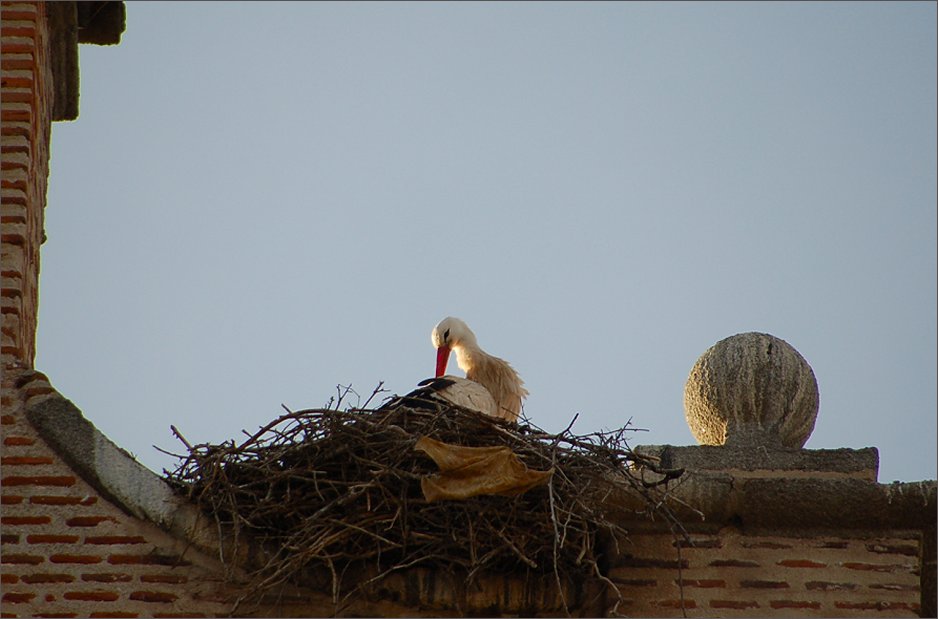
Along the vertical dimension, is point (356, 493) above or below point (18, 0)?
below

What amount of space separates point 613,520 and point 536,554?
17.4 inches

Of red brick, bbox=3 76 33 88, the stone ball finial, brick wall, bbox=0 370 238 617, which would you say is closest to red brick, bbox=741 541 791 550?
the stone ball finial

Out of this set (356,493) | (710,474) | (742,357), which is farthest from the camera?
(742,357)

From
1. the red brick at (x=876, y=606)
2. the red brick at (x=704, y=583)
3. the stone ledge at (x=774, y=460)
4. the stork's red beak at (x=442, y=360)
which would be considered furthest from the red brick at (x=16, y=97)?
the stork's red beak at (x=442, y=360)

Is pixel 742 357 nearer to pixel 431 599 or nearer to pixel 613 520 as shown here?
pixel 613 520

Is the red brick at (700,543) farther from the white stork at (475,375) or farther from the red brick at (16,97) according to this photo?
the red brick at (16,97)

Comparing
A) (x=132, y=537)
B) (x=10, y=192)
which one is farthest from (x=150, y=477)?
(x=10, y=192)

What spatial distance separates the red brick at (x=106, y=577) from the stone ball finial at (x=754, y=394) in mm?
2706

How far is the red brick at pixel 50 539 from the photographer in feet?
26.5

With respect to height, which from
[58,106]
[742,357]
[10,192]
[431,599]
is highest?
[58,106]

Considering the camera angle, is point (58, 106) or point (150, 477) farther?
point (58, 106)

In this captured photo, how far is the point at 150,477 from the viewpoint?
326 inches

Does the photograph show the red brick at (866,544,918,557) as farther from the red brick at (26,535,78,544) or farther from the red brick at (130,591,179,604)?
the red brick at (26,535,78,544)

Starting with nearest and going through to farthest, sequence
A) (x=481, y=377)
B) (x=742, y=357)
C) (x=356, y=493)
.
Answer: (x=356, y=493), (x=742, y=357), (x=481, y=377)
